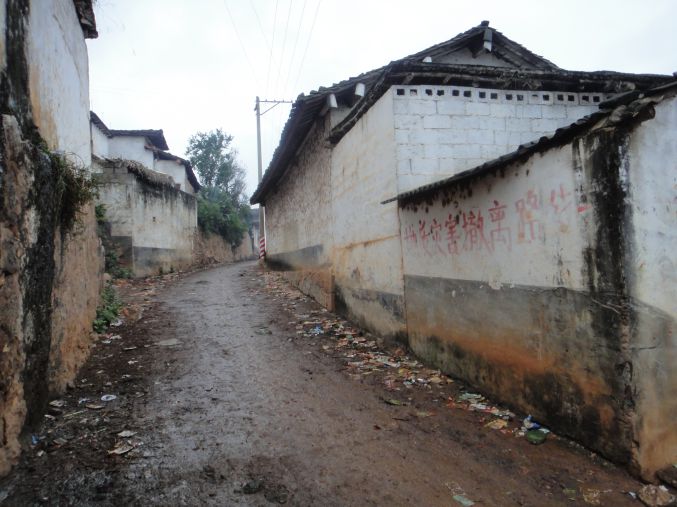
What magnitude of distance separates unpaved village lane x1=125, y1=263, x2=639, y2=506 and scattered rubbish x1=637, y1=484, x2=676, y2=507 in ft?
0.23

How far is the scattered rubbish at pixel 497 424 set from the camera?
3.51m

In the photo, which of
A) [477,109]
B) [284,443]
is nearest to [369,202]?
→ [477,109]

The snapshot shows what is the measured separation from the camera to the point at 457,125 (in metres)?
5.55

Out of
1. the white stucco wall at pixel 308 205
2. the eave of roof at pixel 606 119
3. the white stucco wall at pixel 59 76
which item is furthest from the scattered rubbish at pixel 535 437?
the white stucco wall at pixel 308 205

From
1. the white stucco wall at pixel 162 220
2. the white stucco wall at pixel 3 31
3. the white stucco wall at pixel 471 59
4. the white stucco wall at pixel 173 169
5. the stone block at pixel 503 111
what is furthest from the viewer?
the white stucco wall at pixel 173 169

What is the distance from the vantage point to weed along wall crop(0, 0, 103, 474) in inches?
111

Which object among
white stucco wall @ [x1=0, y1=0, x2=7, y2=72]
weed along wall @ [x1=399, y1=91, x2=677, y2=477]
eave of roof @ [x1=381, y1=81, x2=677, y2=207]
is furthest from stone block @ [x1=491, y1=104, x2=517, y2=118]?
white stucco wall @ [x1=0, y1=0, x2=7, y2=72]

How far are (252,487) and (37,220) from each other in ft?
8.63

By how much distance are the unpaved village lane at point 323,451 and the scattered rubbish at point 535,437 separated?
0.18 feet

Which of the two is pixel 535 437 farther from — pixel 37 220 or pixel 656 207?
pixel 37 220

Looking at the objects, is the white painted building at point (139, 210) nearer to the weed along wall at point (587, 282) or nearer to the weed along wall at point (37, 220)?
the weed along wall at point (37, 220)

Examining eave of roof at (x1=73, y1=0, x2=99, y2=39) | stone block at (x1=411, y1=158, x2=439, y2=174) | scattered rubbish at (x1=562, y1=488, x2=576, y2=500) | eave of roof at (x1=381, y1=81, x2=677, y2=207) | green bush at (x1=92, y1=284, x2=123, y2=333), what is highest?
eave of roof at (x1=73, y1=0, x2=99, y2=39)

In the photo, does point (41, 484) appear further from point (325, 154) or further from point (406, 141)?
point (325, 154)

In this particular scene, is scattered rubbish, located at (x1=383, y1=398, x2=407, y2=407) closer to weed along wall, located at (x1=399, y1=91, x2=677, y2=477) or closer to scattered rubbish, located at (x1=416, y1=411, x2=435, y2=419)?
scattered rubbish, located at (x1=416, y1=411, x2=435, y2=419)
